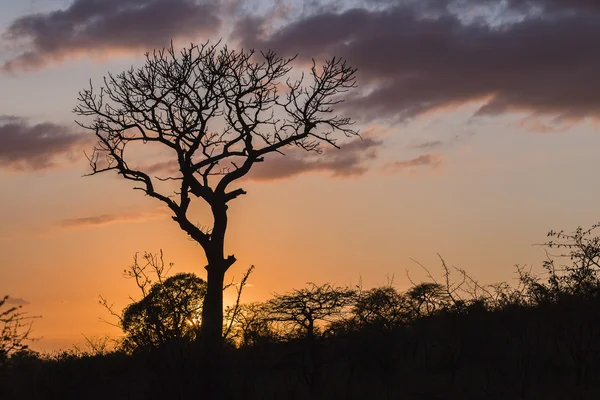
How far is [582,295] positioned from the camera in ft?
64.7

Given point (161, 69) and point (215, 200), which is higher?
point (161, 69)

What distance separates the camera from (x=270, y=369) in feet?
67.4

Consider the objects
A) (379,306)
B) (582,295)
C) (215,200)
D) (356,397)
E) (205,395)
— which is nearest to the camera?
(205,395)

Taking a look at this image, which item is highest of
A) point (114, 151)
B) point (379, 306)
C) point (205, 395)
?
point (114, 151)

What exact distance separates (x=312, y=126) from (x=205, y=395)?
1340 cm

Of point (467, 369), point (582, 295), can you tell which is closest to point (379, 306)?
point (467, 369)

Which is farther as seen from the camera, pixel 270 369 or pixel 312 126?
pixel 312 126

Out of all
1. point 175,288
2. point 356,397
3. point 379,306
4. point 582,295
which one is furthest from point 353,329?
point 175,288

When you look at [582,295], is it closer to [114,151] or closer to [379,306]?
[379,306]

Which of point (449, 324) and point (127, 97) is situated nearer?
point (449, 324)

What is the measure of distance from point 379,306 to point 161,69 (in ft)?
35.8

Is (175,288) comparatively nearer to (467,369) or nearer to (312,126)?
(312,126)

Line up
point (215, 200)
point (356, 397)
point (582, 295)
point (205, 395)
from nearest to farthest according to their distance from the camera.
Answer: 1. point (205, 395)
2. point (356, 397)
3. point (582, 295)
4. point (215, 200)

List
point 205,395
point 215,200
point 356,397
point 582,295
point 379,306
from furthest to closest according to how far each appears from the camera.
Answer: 1. point 215,200
2. point 379,306
3. point 582,295
4. point 356,397
5. point 205,395
